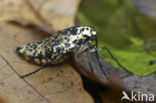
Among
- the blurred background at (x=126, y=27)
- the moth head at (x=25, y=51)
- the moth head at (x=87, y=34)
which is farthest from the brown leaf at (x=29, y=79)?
the blurred background at (x=126, y=27)

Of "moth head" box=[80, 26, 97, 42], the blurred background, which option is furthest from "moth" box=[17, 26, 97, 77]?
the blurred background

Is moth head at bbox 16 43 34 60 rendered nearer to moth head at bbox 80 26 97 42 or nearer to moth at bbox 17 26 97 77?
moth at bbox 17 26 97 77

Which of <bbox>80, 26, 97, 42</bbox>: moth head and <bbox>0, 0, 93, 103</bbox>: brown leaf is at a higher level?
<bbox>80, 26, 97, 42</bbox>: moth head

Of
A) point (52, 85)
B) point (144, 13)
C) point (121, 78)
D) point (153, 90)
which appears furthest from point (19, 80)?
point (144, 13)

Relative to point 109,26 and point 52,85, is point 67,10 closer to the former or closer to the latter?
point 109,26

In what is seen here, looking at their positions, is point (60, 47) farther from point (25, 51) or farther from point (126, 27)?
point (126, 27)

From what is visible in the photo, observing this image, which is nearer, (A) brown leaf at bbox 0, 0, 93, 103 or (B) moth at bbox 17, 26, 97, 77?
(A) brown leaf at bbox 0, 0, 93, 103

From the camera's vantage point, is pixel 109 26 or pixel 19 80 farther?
pixel 109 26

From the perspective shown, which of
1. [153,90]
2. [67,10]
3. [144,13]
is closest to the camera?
[153,90]

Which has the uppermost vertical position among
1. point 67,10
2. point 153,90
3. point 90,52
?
point 67,10
